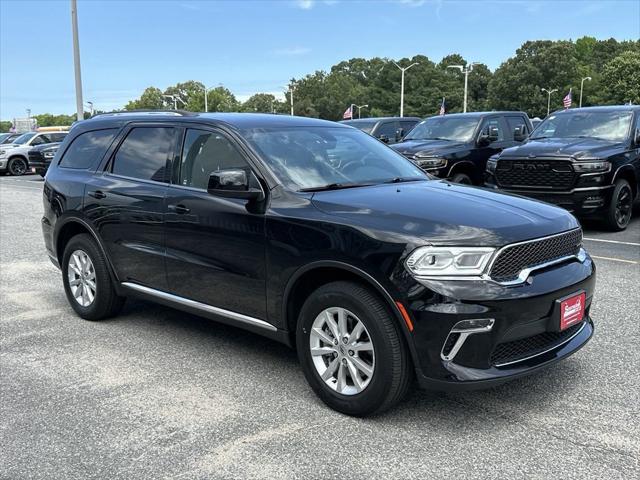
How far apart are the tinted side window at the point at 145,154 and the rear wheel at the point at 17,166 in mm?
24647

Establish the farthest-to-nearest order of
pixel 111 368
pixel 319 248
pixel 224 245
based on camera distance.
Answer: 1. pixel 111 368
2. pixel 224 245
3. pixel 319 248

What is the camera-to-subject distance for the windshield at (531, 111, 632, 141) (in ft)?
32.8

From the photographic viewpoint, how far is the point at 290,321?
385 cm

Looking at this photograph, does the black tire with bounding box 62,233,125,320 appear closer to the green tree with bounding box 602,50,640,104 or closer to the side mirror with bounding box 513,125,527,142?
the side mirror with bounding box 513,125,527,142

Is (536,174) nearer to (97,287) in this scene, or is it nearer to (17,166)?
(97,287)

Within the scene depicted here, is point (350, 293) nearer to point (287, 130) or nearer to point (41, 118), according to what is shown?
point (287, 130)

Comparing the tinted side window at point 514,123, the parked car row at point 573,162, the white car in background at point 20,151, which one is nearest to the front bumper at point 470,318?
the parked car row at point 573,162

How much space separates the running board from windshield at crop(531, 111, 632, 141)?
26.0 feet

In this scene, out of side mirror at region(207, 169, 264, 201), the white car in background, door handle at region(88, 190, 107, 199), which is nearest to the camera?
side mirror at region(207, 169, 264, 201)

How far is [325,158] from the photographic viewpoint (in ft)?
14.4

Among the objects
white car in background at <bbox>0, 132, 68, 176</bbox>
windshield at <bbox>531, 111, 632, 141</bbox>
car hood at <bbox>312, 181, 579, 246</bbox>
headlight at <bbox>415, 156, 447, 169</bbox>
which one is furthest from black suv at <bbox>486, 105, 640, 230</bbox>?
white car in background at <bbox>0, 132, 68, 176</bbox>

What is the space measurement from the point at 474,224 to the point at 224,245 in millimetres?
1670

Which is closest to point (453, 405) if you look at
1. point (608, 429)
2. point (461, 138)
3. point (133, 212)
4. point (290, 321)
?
point (608, 429)

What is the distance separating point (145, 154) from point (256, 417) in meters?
2.43
